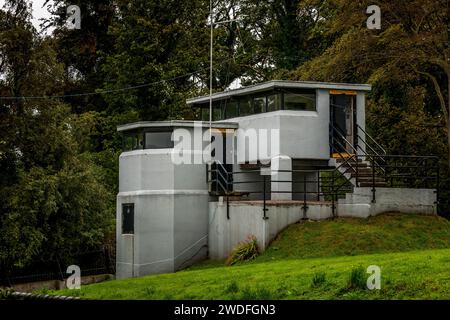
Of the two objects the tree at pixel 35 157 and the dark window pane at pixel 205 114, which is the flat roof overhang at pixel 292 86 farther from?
the tree at pixel 35 157

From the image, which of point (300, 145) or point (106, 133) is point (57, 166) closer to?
point (300, 145)

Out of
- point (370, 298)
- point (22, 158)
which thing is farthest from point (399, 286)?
point (22, 158)

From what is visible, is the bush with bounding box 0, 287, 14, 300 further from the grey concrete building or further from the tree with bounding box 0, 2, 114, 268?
the grey concrete building

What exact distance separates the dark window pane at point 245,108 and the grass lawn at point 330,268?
22.0 ft

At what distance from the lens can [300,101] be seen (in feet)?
119

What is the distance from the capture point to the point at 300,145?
118ft

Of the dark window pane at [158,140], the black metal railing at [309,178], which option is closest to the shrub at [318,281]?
the black metal railing at [309,178]

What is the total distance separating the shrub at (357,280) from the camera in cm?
2002

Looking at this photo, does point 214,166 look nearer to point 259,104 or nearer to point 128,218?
point 259,104

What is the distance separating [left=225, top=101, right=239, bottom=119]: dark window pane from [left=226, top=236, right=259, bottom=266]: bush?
7.98 metres

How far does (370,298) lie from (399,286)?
0.85m

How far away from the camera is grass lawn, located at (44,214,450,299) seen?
794 inches

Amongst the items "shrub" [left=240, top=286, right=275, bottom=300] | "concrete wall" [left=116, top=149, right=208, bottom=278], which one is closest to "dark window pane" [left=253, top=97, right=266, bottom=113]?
"concrete wall" [left=116, top=149, right=208, bottom=278]

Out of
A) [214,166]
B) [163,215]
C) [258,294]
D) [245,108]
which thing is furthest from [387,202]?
[258,294]
